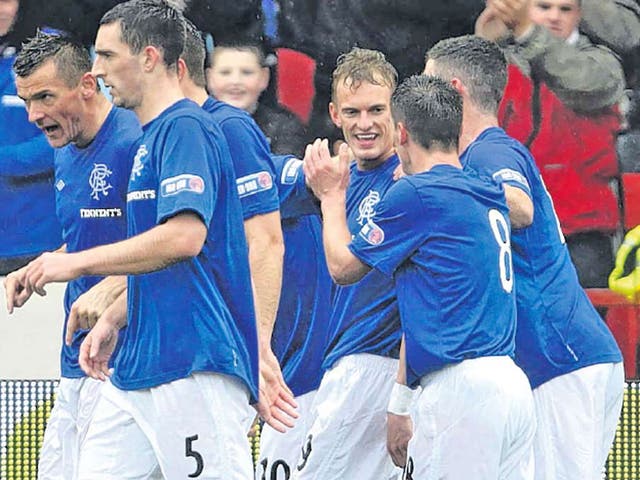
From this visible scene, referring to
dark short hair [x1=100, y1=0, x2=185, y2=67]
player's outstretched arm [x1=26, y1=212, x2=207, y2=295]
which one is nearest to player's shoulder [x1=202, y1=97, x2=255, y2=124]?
dark short hair [x1=100, y1=0, x2=185, y2=67]

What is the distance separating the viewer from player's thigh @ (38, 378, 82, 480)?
19.5 ft

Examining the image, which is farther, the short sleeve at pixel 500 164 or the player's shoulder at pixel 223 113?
the short sleeve at pixel 500 164

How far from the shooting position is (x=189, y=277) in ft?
14.8

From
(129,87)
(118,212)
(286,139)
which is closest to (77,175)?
(118,212)

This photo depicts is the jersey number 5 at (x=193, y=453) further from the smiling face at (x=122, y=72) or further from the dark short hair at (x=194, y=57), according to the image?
the dark short hair at (x=194, y=57)

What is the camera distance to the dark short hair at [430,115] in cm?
503

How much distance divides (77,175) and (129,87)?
0.98 metres

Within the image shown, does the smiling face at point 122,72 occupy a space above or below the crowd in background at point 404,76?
above

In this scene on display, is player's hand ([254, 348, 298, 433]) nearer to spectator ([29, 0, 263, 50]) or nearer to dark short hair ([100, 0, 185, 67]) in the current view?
dark short hair ([100, 0, 185, 67])

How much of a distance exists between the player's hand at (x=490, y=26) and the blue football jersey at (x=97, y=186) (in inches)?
85.0

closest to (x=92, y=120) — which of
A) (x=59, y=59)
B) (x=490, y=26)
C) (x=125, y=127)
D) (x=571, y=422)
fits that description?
(x=125, y=127)

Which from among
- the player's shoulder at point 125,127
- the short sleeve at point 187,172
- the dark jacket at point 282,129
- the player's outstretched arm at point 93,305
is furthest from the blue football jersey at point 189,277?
the dark jacket at point 282,129

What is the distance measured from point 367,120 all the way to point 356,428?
3.70ft

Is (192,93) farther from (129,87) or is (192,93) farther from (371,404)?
(371,404)
